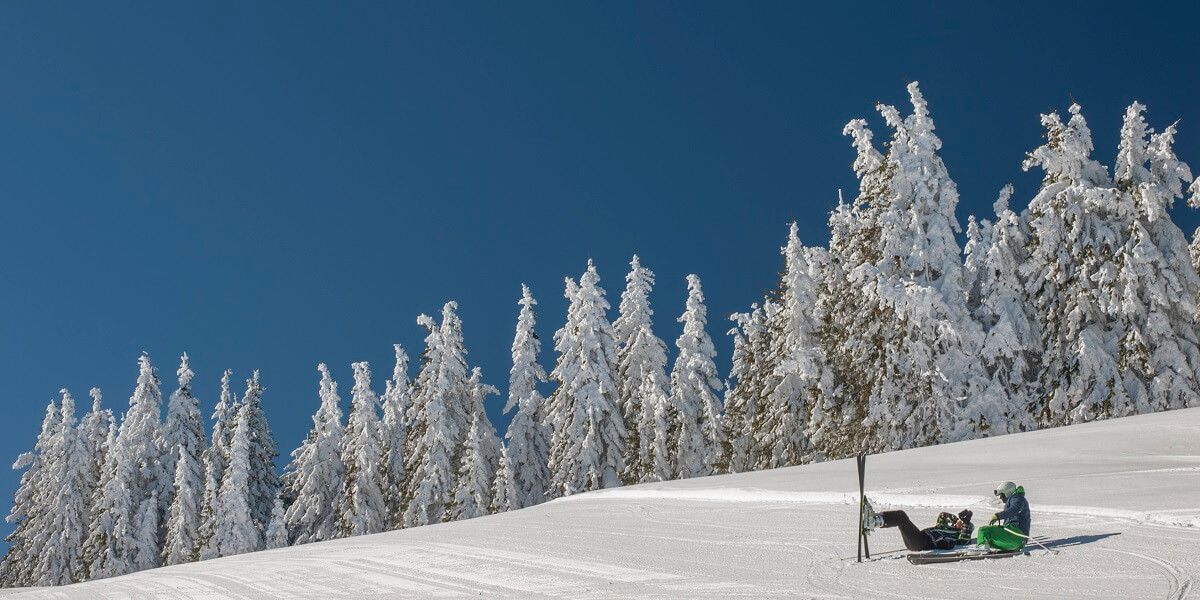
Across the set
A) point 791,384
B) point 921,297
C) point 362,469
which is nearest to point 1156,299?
point 921,297

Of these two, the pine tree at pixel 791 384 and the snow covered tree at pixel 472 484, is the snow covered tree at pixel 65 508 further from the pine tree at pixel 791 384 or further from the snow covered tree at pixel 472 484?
the pine tree at pixel 791 384

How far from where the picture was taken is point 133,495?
52625 mm

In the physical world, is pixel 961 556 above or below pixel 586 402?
below

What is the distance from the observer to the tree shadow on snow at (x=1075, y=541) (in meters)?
10.2

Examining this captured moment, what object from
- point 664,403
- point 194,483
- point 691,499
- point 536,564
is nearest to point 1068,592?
point 536,564

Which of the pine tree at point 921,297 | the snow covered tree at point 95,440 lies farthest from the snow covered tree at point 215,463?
the pine tree at point 921,297

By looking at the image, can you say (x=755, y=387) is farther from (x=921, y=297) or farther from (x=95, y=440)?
(x=95, y=440)

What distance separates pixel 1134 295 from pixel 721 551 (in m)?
21.4

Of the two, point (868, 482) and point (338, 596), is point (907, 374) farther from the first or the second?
point (338, 596)

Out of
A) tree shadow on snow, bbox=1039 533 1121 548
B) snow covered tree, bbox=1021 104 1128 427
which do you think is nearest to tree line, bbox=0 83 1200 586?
snow covered tree, bbox=1021 104 1128 427

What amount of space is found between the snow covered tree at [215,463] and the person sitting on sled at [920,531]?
44.8m

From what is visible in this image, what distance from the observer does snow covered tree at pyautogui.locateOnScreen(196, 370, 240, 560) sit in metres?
48.0

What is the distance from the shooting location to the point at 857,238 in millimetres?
31109

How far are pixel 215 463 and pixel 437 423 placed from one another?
58.9 ft
